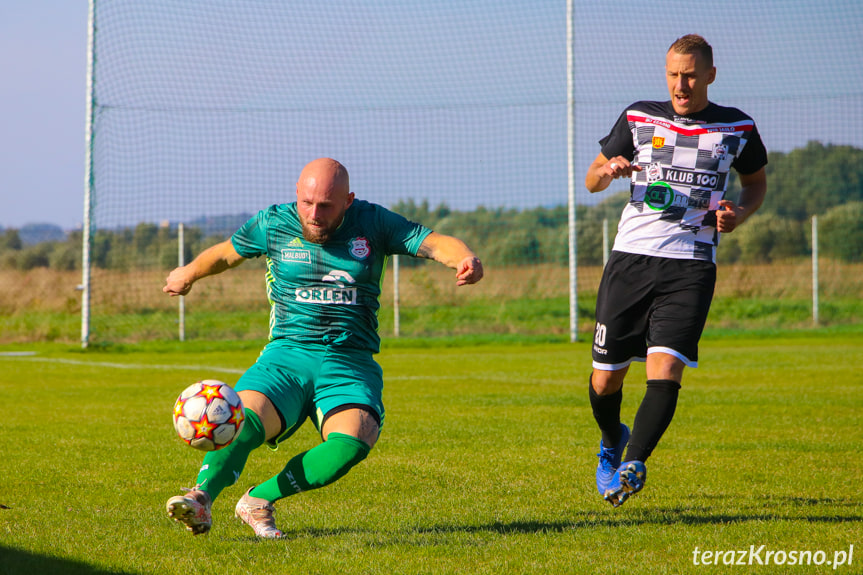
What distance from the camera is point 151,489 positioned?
5859 millimetres

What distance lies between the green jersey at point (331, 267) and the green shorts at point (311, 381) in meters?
0.08

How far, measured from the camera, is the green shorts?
187 inches

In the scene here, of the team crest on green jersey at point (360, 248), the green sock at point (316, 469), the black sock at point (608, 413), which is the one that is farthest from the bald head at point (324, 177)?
the black sock at point (608, 413)

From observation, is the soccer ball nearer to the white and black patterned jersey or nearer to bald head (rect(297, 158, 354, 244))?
bald head (rect(297, 158, 354, 244))

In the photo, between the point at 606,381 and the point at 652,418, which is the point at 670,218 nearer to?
the point at 606,381

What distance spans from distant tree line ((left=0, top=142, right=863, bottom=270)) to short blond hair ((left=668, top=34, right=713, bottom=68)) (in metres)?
15.1

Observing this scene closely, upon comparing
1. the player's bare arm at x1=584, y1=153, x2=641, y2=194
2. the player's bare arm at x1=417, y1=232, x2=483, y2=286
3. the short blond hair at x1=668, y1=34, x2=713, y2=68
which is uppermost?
the short blond hair at x1=668, y1=34, x2=713, y2=68

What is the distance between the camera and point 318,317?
4.99 meters

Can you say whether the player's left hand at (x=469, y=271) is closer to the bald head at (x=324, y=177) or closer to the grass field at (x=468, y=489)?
the bald head at (x=324, y=177)

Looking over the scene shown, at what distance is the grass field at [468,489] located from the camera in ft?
13.9

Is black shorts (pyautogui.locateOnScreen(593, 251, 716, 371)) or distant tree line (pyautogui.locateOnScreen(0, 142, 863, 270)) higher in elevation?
distant tree line (pyautogui.locateOnScreen(0, 142, 863, 270))

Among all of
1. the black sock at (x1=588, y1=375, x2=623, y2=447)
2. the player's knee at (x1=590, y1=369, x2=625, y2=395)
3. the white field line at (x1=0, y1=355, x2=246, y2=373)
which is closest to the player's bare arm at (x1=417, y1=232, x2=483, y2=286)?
the player's knee at (x1=590, y1=369, x2=625, y2=395)

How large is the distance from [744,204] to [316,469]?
9.46ft

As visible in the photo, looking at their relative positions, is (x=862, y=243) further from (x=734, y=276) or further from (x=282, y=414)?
(x=282, y=414)
